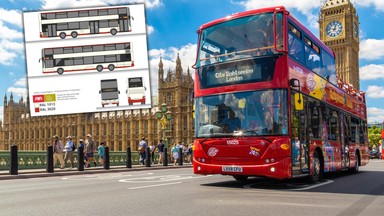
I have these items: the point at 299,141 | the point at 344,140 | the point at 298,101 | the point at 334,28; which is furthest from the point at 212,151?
the point at 334,28

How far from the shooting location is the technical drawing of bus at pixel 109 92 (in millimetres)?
33794

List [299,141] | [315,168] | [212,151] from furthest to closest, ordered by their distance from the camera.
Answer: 1. [315,168]
2. [212,151]
3. [299,141]

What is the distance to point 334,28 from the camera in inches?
4294

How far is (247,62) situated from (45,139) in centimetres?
10286

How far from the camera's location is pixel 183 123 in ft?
260

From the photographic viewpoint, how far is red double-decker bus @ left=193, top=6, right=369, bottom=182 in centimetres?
923

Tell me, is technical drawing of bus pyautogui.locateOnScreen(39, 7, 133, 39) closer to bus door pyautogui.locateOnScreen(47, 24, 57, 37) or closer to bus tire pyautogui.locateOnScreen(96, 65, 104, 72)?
bus door pyautogui.locateOnScreen(47, 24, 57, 37)

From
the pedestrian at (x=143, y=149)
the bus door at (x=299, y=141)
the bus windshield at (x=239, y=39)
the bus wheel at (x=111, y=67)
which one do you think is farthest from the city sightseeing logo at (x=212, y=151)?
the bus wheel at (x=111, y=67)

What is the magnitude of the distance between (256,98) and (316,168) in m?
3.12

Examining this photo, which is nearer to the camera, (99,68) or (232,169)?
(232,169)

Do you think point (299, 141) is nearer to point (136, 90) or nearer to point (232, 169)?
point (232, 169)

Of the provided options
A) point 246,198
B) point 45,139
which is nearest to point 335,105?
point 246,198

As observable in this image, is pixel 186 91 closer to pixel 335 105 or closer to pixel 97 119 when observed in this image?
pixel 97 119

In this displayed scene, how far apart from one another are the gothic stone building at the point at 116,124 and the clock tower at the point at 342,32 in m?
47.6
